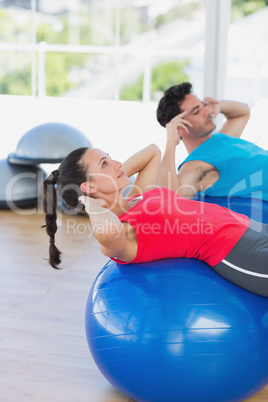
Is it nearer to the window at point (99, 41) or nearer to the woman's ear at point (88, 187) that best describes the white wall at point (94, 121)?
the window at point (99, 41)

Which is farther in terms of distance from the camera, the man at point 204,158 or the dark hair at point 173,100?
the dark hair at point 173,100

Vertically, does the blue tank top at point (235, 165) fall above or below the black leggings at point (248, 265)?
above

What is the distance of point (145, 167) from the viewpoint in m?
2.22

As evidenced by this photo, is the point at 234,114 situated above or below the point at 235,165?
above

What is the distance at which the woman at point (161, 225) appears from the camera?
5.49 feet

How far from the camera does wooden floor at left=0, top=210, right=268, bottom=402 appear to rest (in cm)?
190

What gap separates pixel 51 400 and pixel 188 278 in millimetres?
627

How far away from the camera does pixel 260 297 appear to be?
5.52 feet

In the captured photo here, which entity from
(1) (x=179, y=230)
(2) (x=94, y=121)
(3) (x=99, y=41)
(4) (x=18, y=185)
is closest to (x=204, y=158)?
(1) (x=179, y=230)

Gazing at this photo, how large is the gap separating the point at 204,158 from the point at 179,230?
88 cm

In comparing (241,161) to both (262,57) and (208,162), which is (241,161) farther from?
(262,57)

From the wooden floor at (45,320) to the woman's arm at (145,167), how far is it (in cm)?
66

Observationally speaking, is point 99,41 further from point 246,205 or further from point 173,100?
point 246,205

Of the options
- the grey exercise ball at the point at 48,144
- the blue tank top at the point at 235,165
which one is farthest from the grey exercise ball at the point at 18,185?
the blue tank top at the point at 235,165
